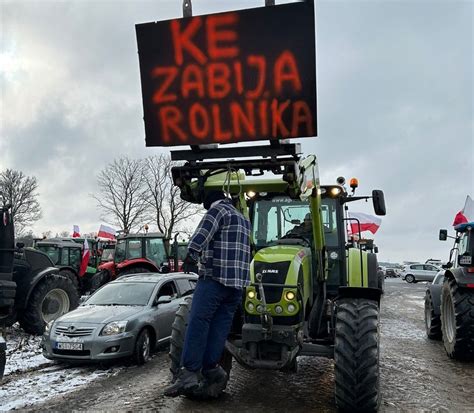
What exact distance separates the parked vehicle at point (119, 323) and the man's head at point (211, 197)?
139 inches

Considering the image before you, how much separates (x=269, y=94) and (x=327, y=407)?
345 centimetres

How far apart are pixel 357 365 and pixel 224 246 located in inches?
70.9

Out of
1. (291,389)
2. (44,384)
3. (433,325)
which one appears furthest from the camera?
(433,325)

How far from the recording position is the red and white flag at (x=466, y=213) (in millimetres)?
12500

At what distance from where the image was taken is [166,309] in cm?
899

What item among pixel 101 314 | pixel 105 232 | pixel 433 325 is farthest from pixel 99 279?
pixel 433 325

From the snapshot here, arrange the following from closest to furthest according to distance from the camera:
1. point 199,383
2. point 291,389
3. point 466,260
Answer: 1. point 199,383
2. point 291,389
3. point 466,260

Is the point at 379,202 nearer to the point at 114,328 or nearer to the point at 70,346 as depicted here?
the point at 114,328

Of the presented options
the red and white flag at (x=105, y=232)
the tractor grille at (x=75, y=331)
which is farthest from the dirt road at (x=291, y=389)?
the red and white flag at (x=105, y=232)

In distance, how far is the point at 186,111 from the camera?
177 inches

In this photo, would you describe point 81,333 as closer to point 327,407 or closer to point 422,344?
point 327,407

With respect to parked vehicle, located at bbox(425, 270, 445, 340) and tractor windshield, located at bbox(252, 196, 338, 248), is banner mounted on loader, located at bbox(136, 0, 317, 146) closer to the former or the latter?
tractor windshield, located at bbox(252, 196, 338, 248)

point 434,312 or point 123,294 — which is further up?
point 123,294

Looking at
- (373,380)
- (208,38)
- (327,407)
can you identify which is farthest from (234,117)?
(327,407)
